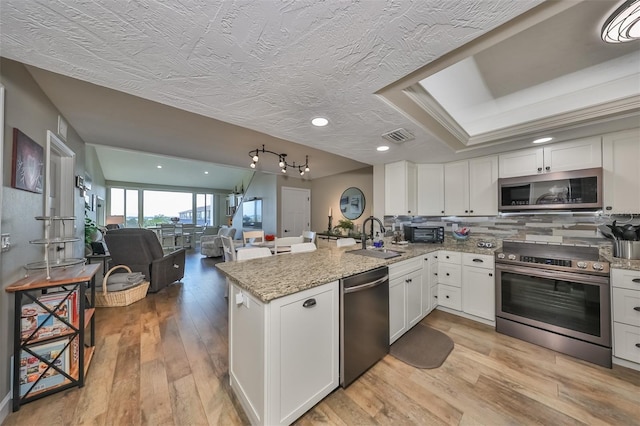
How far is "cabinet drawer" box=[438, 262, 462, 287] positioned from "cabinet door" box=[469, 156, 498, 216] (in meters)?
0.90

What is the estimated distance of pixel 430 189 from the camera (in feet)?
12.0

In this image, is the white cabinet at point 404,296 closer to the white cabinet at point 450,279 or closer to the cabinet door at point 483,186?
the white cabinet at point 450,279

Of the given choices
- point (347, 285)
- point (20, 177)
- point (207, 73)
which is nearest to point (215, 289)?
point (20, 177)

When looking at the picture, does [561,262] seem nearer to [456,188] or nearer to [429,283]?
[429,283]

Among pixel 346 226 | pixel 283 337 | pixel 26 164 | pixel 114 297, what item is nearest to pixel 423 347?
pixel 283 337

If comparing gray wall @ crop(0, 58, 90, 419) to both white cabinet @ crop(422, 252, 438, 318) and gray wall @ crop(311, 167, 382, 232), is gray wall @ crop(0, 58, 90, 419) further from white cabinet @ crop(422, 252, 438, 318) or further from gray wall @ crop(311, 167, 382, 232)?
gray wall @ crop(311, 167, 382, 232)

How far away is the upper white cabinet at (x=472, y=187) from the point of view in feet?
10.1

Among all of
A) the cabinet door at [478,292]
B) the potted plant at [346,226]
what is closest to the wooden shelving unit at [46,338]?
the cabinet door at [478,292]

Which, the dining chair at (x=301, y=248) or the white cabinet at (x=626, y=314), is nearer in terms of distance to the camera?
the white cabinet at (x=626, y=314)

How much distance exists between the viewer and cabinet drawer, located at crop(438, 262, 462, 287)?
2.92 metres

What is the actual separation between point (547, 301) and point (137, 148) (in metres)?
5.91

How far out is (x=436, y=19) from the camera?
3.47 feet

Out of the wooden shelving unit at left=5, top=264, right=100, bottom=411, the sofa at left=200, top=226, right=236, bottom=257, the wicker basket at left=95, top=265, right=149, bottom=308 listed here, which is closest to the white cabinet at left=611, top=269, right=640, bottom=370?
the wooden shelving unit at left=5, top=264, right=100, bottom=411

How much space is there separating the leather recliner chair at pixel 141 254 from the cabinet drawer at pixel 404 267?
12.7 ft
